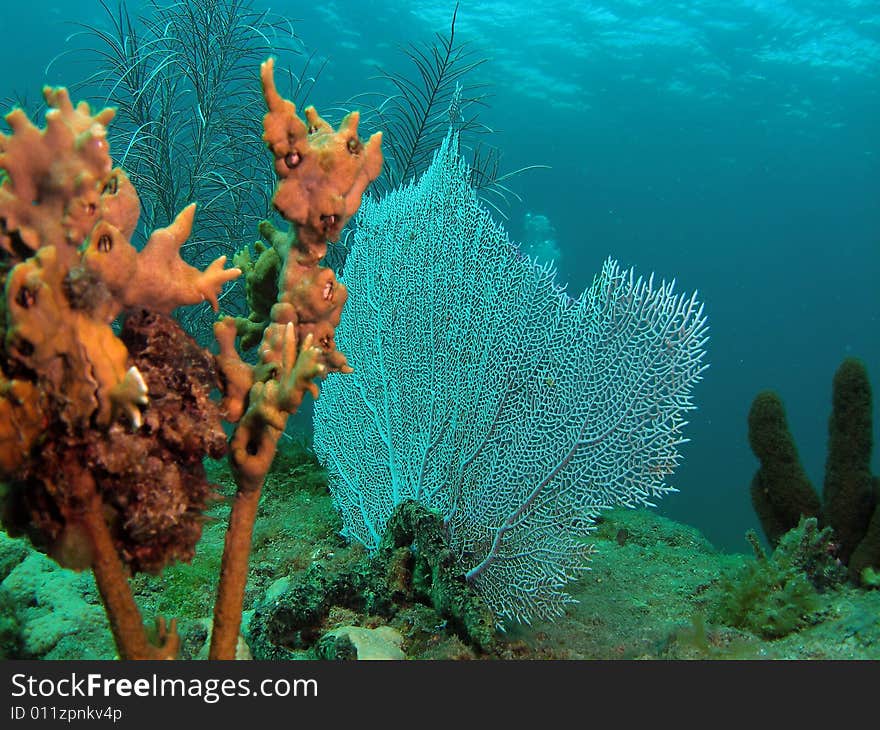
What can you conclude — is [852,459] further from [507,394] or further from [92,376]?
[92,376]

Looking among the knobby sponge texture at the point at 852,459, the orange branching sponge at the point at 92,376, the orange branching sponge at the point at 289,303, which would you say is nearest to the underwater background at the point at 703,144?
the knobby sponge texture at the point at 852,459

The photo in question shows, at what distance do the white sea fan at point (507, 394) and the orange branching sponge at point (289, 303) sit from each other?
187cm

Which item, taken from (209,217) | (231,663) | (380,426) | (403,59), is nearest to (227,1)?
(209,217)

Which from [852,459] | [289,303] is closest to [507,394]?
[289,303]

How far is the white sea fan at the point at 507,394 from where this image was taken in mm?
3459

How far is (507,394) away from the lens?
378 centimetres

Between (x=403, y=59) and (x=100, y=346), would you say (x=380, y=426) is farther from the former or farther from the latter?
(x=403, y=59)

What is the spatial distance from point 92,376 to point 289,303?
743 mm

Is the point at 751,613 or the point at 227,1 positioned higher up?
the point at 227,1

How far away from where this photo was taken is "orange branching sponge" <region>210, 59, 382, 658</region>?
1.93 m

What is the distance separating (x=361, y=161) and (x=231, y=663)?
195cm

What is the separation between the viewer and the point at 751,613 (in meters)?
3.64

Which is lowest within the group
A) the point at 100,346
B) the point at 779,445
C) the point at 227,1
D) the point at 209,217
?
the point at 100,346

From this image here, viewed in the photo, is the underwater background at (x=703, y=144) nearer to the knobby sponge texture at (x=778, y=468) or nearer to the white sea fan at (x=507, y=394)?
the white sea fan at (x=507, y=394)
